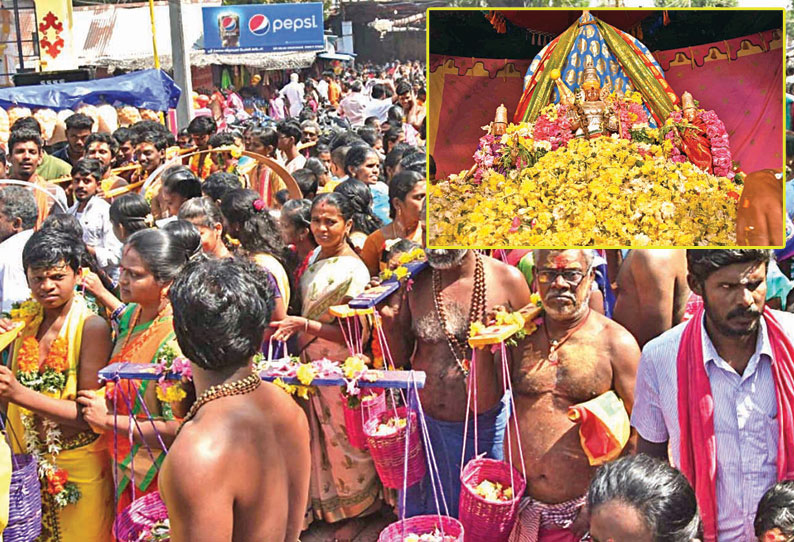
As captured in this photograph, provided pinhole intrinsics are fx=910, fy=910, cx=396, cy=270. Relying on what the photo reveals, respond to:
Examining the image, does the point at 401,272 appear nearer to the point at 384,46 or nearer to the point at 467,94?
the point at 467,94

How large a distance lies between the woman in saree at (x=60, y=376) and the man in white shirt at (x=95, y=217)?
1.84m

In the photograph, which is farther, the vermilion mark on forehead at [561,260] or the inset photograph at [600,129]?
the vermilion mark on forehead at [561,260]

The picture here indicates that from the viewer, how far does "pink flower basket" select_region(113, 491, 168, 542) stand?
2.93m

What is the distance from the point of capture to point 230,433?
7.16 feet

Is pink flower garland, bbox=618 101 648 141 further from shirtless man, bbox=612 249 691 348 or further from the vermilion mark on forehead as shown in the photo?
shirtless man, bbox=612 249 691 348

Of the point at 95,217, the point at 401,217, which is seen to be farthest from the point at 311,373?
the point at 95,217

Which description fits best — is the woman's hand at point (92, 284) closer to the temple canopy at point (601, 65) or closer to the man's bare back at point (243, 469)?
the man's bare back at point (243, 469)

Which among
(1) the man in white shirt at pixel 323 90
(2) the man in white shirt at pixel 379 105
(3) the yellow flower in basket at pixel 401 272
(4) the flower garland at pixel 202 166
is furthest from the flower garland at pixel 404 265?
(1) the man in white shirt at pixel 323 90

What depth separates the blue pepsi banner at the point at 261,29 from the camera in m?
26.2

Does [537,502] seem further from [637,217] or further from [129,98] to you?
[129,98]

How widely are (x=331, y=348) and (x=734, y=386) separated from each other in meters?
2.10

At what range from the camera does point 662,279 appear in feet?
12.4

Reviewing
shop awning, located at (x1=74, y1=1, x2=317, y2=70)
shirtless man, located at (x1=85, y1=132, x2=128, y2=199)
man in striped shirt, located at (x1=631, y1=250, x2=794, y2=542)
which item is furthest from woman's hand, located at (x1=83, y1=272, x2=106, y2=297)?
shop awning, located at (x1=74, y1=1, x2=317, y2=70)

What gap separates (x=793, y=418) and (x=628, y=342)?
0.76m
